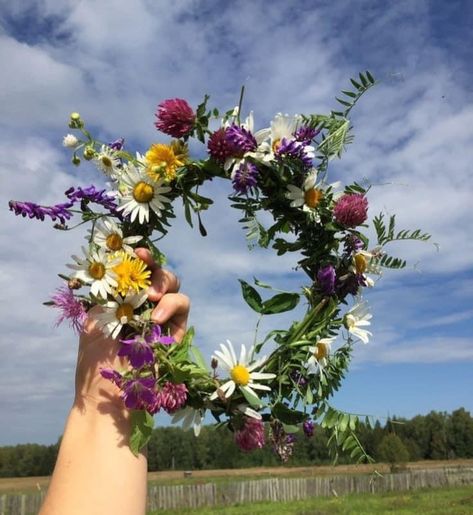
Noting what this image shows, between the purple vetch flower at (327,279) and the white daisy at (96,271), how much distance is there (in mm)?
671

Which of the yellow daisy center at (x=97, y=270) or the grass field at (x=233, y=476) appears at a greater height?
the yellow daisy center at (x=97, y=270)

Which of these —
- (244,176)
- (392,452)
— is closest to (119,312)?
(244,176)

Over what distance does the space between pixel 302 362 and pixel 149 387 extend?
0.52 m

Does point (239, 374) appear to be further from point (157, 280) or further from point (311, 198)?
point (311, 198)

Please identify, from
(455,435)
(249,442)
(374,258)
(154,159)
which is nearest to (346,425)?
(249,442)

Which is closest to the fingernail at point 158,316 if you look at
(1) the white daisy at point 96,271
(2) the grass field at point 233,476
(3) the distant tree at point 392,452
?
(1) the white daisy at point 96,271

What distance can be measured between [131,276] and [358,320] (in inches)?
32.3

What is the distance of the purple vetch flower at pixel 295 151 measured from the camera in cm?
197

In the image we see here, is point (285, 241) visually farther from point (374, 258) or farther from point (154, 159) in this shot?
point (154, 159)

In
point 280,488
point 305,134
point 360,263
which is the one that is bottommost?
point 280,488

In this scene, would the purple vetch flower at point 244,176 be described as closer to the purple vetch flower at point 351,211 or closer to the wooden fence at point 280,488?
the purple vetch flower at point 351,211

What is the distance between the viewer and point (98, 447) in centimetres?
151

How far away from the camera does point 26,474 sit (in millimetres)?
78125

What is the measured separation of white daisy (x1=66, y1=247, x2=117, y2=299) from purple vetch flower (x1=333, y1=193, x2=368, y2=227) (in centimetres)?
76
